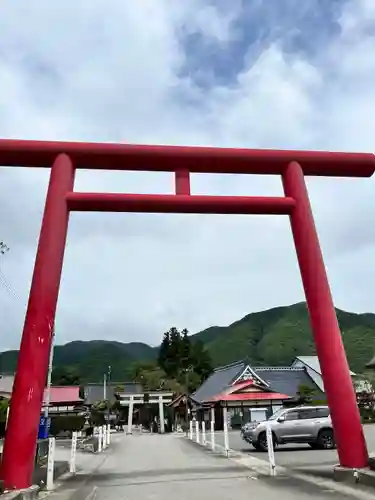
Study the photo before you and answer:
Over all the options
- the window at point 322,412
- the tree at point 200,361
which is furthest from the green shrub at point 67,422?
the tree at point 200,361

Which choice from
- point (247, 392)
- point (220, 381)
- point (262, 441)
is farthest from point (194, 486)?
point (220, 381)

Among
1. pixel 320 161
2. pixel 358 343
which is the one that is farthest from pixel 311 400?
pixel 358 343

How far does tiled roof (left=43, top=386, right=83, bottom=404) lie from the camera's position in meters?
36.5

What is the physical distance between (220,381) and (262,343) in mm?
102099

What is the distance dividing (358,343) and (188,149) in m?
115

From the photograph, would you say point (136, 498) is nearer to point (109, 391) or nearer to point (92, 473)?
point (92, 473)

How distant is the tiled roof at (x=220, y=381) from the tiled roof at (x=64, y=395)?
10772 millimetres

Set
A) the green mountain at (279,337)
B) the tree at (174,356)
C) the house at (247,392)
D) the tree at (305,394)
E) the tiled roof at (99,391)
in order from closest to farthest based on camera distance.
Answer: the house at (247,392) < the tree at (305,394) < the tiled roof at (99,391) < the tree at (174,356) < the green mountain at (279,337)

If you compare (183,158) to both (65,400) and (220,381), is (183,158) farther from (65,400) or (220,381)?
(220,381)

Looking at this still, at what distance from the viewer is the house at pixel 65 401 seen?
36.2 metres

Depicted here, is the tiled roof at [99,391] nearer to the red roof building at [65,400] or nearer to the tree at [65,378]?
the tree at [65,378]

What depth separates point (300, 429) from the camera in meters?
18.5

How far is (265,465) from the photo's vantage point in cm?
1290

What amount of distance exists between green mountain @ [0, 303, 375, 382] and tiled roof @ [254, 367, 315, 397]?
5584 cm
